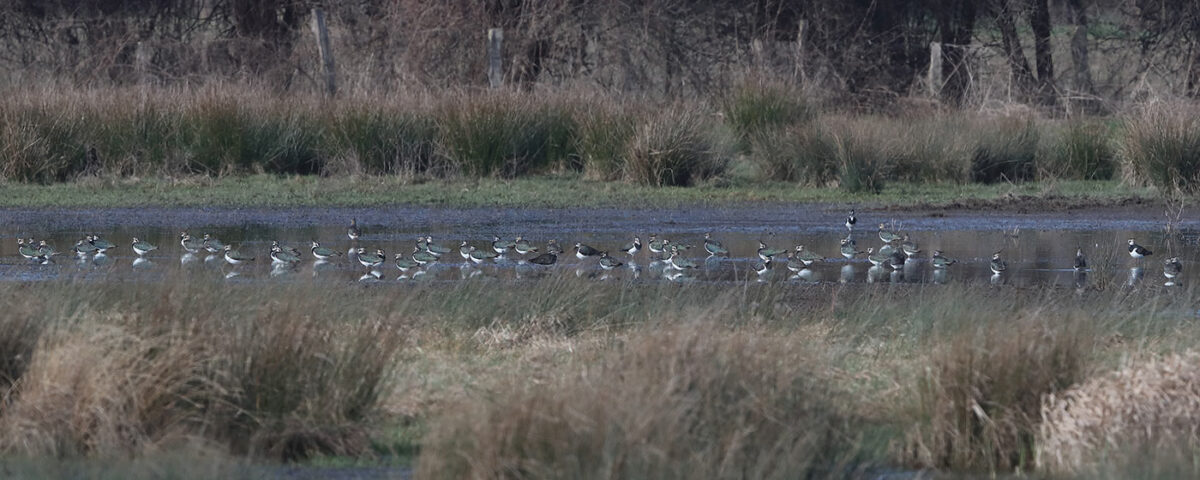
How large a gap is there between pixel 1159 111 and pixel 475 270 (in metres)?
10.9

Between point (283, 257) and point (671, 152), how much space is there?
795 centimetres

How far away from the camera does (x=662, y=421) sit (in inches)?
248

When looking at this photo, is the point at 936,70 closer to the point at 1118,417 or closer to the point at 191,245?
the point at 191,245

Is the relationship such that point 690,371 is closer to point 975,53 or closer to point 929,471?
point 929,471

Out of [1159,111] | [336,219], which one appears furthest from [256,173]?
[1159,111]

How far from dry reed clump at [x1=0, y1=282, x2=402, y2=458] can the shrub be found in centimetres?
1329

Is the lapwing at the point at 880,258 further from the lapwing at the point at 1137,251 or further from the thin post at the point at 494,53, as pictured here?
the thin post at the point at 494,53

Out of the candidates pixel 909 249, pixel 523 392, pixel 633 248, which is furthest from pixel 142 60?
pixel 523 392

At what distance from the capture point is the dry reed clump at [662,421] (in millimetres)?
6238

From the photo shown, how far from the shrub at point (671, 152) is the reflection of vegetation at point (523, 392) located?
39.1ft

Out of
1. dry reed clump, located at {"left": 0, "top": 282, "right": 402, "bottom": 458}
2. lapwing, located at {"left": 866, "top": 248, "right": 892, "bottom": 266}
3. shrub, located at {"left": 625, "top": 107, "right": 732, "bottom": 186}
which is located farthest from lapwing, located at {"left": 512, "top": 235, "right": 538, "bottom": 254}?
dry reed clump, located at {"left": 0, "top": 282, "right": 402, "bottom": 458}

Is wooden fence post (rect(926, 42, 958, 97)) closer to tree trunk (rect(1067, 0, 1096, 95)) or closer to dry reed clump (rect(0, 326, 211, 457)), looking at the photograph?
tree trunk (rect(1067, 0, 1096, 95))

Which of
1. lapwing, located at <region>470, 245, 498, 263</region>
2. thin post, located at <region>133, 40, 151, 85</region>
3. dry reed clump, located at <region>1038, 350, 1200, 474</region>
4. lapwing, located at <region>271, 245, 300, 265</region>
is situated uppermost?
dry reed clump, located at <region>1038, 350, 1200, 474</region>

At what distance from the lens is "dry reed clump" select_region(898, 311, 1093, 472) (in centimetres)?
760
